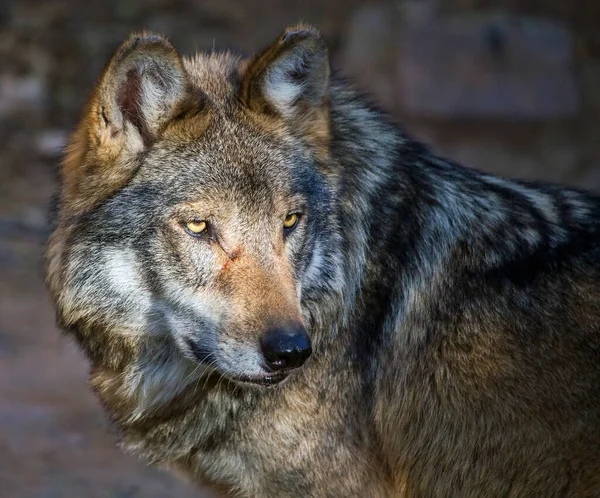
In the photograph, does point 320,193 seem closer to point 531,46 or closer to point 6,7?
point 531,46

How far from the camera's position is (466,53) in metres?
10.1

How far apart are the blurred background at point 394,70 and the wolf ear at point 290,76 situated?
14.6 feet

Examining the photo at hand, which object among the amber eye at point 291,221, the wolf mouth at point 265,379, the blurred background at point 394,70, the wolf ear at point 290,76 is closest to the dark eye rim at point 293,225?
the amber eye at point 291,221

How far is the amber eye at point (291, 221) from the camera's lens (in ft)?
12.5

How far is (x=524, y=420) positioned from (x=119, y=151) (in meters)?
1.84

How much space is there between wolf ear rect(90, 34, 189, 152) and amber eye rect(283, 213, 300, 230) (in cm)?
58

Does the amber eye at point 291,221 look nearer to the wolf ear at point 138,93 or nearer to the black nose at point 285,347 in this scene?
the black nose at point 285,347

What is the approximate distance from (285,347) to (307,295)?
548 millimetres

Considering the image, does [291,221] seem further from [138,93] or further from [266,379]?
[138,93]

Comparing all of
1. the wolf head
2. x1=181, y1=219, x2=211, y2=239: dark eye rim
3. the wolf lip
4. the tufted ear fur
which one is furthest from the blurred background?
the wolf lip

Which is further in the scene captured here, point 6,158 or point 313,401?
point 6,158

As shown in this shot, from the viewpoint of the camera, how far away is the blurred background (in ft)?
32.8

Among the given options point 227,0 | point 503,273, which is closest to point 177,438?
point 503,273

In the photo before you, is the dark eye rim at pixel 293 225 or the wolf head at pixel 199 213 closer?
the wolf head at pixel 199 213
